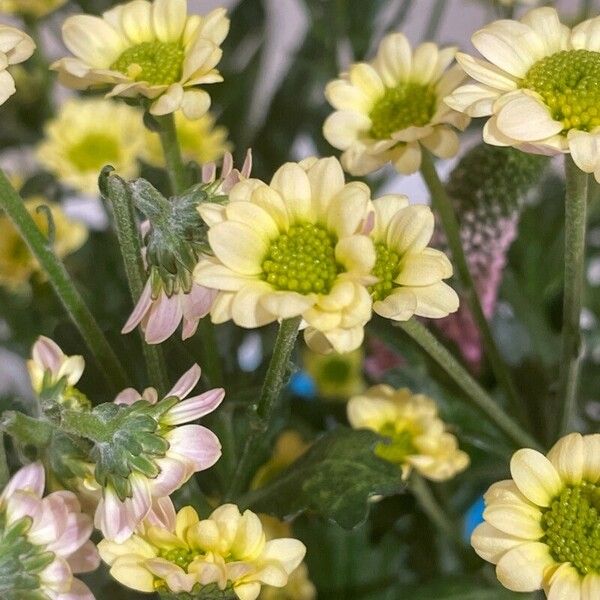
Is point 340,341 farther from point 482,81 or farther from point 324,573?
point 324,573

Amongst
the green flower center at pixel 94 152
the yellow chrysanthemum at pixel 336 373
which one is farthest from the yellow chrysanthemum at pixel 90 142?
the yellow chrysanthemum at pixel 336 373

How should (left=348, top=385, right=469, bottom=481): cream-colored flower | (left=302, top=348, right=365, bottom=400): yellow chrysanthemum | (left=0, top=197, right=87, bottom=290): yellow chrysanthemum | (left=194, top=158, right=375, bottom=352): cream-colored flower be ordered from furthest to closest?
1. (left=302, top=348, right=365, bottom=400): yellow chrysanthemum
2. (left=0, top=197, right=87, bottom=290): yellow chrysanthemum
3. (left=348, top=385, right=469, bottom=481): cream-colored flower
4. (left=194, top=158, right=375, bottom=352): cream-colored flower

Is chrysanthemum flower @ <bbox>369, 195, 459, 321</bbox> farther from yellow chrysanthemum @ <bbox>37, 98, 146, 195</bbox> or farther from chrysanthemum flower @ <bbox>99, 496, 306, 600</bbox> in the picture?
yellow chrysanthemum @ <bbox>37, 98, 146, 195</bbox>

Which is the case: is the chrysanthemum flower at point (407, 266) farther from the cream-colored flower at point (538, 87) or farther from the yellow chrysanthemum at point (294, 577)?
the yellow chrysanthemum at point (294, 577)

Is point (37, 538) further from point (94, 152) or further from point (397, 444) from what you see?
point (94, 152)

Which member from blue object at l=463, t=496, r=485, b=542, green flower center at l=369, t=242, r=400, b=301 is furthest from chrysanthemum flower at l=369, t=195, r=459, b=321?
blue object at l=463, t=496, r=485, b=542

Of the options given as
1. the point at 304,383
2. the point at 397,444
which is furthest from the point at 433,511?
the point at 304,383

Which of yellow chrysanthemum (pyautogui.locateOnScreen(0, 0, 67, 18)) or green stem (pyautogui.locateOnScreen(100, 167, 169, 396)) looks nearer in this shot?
green stem (pyautogui.locateOnScreen(100, 167, 169, 396))
